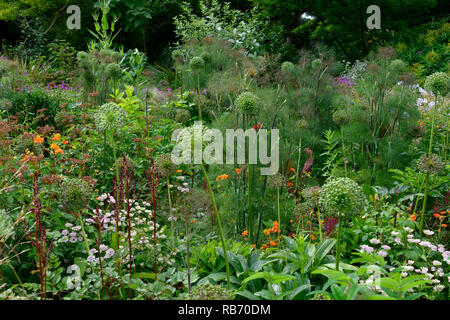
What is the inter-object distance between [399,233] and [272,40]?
7.66 metres

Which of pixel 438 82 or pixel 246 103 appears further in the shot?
pixel 438 82

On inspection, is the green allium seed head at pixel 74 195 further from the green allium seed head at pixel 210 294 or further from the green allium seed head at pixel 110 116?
the green allium seed head at pixel 210 294

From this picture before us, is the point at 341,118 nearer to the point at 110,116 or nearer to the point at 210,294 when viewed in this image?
the point at 110,116

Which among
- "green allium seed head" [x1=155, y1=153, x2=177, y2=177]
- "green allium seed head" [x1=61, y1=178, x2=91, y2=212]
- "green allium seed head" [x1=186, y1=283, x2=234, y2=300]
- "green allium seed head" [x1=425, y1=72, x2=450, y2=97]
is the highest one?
"green allium seed head" [x1=425, y1=72, x2=450, y2=97]

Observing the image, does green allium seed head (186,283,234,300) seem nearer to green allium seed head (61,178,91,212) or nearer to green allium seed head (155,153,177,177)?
green allium seed head (61,178,91,212)

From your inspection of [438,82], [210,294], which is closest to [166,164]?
[210,294]

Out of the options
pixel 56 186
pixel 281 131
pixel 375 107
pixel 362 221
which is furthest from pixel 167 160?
pixel 375 107

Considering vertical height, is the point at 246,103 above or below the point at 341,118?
above

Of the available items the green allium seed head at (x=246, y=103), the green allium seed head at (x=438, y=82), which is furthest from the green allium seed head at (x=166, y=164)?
the green allium seed head at (x=438, y=82)

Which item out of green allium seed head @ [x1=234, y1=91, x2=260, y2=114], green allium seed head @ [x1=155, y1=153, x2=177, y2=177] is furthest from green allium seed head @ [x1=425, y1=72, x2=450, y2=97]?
green allium seed head @ [x1=155, y1=153, x2=177, y2=177]

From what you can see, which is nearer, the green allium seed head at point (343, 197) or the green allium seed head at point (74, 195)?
the green allium seed head at point (343, 197)

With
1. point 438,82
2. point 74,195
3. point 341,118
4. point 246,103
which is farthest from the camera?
point 341,118

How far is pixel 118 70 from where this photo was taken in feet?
14.6

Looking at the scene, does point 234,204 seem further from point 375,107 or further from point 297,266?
point 375,107
